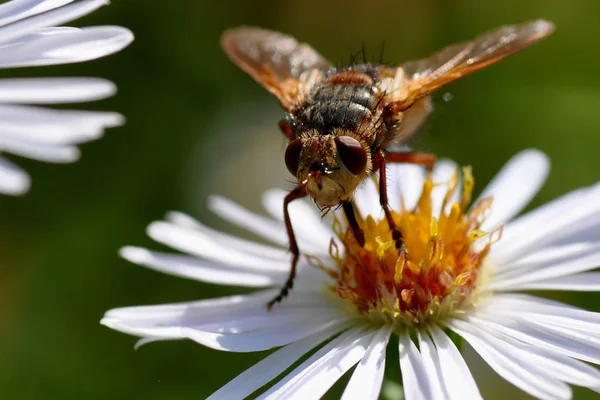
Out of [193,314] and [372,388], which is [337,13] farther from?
[372,388]

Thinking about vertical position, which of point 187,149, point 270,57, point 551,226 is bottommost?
point 551,226

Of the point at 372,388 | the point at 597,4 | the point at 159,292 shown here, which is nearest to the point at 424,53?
the point at 597,4

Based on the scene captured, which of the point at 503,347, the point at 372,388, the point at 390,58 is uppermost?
the point at 390,58

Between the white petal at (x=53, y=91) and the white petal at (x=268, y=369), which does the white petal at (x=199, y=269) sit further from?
the white petal at (x=53, y=91)

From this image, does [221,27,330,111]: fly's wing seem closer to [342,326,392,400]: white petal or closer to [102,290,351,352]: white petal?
[102,290,351,352]: white petal

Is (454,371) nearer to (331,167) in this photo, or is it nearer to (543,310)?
(543,310)

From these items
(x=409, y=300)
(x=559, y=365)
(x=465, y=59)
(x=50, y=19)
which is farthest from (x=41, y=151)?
(x=465, y=59)

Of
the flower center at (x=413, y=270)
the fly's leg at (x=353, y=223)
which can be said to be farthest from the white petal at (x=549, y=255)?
the fly's leg at (x=353, y=223)
